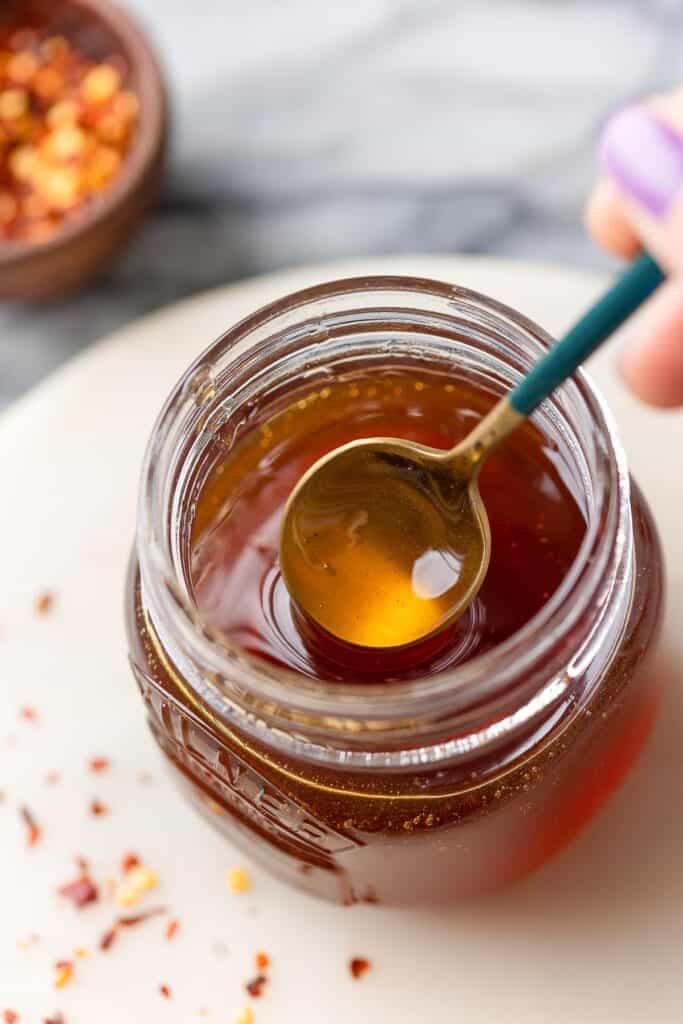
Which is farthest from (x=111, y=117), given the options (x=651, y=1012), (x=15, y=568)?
(x=651, y=1012)

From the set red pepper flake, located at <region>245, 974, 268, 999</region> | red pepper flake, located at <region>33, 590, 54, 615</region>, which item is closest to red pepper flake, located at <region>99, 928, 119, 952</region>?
red pepper flake, located at <region>245, 974, 268, 999</region>

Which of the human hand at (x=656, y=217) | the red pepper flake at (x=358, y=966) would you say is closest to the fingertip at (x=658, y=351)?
the human hand at (x=656, y=217)

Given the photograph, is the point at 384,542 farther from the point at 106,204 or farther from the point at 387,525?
the point at 106,204

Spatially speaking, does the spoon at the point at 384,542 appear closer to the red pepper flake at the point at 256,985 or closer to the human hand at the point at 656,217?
the human hand at the point at 656,217

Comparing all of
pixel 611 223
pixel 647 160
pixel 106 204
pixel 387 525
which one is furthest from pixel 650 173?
pixel 106 204

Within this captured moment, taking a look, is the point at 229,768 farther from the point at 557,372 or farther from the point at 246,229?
the point at 246,229

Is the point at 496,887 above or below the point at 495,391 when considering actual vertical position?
below
